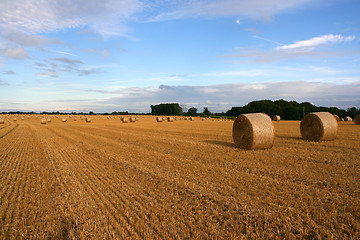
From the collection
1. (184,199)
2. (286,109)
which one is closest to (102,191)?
Answer: (184,199)

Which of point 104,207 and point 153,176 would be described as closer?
point 104,207

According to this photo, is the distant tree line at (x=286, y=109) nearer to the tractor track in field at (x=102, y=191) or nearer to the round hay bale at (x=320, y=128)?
the round hay bale at (x=320, y=128)

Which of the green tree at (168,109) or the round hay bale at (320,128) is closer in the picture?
the round hay bale at (320,128)

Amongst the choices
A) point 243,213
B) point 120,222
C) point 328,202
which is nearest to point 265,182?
point 328,202

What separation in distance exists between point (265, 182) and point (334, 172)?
269cm

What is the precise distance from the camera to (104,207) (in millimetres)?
5297

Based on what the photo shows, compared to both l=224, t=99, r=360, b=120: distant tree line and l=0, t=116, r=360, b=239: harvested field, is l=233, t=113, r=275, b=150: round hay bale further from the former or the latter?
l=224, t=99, r=360, b=120: distant tree line

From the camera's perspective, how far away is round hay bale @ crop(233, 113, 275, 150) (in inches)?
475

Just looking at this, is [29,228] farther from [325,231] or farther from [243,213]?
[325,231]

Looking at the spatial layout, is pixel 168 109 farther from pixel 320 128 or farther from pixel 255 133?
pixel 255 133

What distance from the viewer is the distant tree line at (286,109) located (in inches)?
2911

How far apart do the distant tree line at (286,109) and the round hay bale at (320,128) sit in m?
59.7

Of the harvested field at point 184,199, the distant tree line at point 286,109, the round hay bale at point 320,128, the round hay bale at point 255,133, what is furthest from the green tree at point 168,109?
the harvested field at point 184,199

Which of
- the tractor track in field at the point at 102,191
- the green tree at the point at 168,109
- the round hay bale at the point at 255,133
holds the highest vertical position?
the green tree at the point at 168,109
